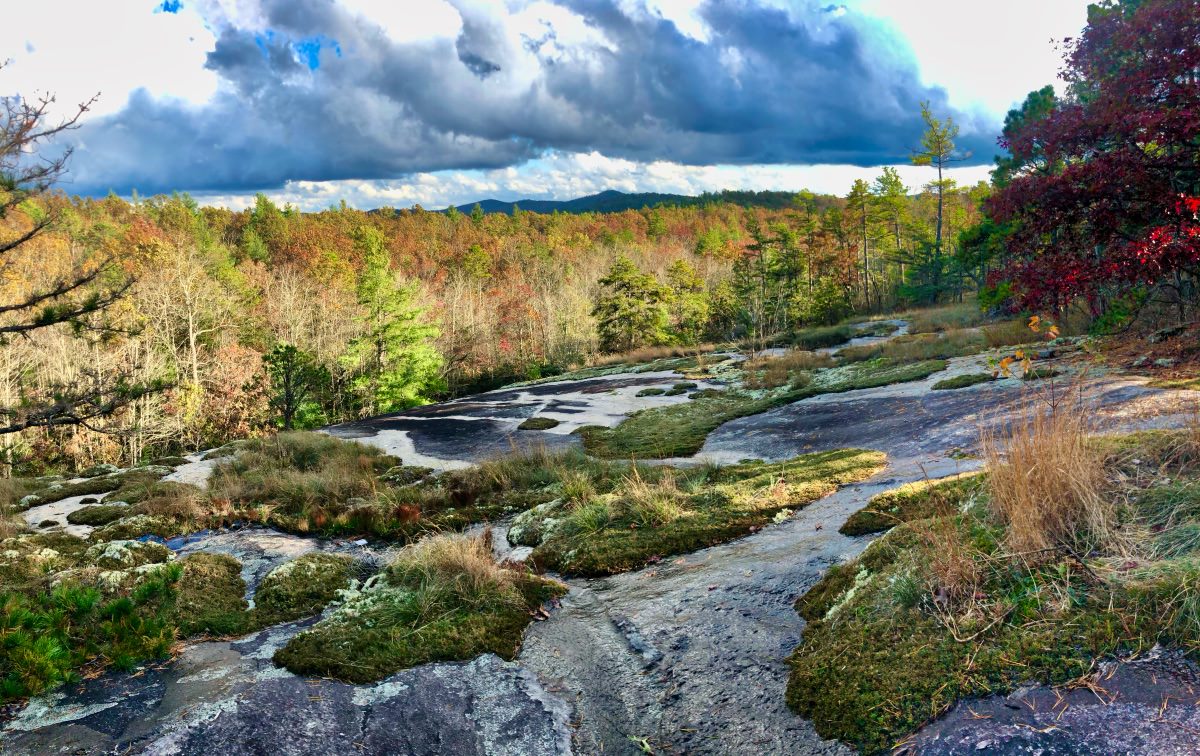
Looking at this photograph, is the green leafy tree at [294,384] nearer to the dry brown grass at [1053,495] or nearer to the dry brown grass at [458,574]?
the dry brown grass at [458,574]

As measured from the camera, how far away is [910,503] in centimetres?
513

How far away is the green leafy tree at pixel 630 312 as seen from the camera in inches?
1718

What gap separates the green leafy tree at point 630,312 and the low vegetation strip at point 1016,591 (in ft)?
131

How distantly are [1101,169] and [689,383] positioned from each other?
16539 millimetres

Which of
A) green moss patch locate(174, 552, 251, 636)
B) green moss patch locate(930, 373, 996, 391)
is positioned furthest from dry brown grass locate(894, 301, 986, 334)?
green moss patch locate(174, 552, 251, 636)

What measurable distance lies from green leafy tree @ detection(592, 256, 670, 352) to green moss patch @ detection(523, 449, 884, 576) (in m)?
35.9

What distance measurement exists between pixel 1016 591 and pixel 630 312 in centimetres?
4083

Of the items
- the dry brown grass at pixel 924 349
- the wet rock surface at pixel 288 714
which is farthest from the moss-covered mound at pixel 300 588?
the dry brown grass at pixel 924 349

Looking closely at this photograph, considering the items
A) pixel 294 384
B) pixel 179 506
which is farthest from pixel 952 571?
pixel 294 384

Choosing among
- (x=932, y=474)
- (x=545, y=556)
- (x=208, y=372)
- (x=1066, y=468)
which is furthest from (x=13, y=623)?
(x=208, y=372)

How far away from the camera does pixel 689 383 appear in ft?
74.2

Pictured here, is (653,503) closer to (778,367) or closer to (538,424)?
(538,424)

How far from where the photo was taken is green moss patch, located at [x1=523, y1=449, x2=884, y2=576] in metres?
5.87

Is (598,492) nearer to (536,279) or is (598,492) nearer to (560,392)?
(560,392)
